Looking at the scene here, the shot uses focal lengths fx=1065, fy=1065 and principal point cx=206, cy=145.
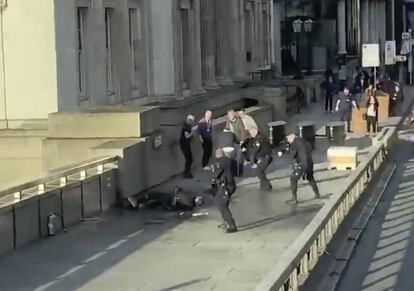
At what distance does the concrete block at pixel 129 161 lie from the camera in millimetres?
21312

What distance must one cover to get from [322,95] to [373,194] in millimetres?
36005

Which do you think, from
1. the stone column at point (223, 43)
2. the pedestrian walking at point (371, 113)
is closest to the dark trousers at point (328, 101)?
the stone column at point (223, 43)

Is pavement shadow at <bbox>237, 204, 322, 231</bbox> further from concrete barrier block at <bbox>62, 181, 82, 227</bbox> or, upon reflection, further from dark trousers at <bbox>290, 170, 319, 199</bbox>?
concrete barrier block at <bbox>62, 181, 82, 227</bbox>

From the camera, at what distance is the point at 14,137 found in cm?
2662

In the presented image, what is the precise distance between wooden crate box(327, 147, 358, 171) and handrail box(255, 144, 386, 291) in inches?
110

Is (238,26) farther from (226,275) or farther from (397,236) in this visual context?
(226,275)

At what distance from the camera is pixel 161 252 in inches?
647

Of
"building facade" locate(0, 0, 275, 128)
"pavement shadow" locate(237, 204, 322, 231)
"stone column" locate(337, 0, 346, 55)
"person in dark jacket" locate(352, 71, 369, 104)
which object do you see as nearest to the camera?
"pavement shadow" locate(237, 204, 322, 231)

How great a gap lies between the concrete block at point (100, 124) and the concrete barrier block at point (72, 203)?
14.3ft

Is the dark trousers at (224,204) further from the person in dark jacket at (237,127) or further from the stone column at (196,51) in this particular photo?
the stone column at (196,51)

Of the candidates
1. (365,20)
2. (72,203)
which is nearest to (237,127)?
(72,203)

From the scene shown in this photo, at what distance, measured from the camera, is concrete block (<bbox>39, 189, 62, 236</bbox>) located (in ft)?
56.9

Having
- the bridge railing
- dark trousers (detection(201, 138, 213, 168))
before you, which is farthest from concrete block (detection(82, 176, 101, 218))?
dark trousers (detection(201, 138, 213, 168))

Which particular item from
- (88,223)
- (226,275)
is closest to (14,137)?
(88,223)
